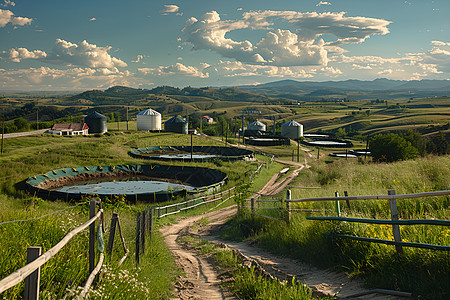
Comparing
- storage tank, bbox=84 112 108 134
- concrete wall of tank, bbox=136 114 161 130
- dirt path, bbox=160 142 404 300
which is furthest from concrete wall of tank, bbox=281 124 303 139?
dirt path, bbox=160 142 404 300

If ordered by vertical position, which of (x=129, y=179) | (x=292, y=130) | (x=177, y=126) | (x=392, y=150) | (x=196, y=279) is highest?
(x=177, y=126)

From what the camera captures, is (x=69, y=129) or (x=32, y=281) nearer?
(x=32, y=281)

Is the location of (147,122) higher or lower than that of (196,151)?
higher

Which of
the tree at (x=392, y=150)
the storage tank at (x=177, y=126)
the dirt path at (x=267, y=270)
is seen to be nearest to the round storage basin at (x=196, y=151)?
the tree at (x=392, y=150)

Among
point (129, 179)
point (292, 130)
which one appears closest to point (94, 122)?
point (129, 179)

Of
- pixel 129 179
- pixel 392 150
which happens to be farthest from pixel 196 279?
pixel 392 150

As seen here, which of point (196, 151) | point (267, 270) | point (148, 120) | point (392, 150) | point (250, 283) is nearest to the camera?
point (250, 283)

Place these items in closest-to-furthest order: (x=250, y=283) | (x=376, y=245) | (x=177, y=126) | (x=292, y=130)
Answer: (x=376, y=245)
(x=250, y=283)
(x=177, y=126)
(x=292, y=130)

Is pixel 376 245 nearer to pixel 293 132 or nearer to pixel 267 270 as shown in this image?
pixel 267 270

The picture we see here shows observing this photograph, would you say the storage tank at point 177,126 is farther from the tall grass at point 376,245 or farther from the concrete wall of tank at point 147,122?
the tall grass at point 376,245

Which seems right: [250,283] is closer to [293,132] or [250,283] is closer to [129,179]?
[129,179]

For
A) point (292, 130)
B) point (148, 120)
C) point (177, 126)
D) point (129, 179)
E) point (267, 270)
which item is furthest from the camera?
point (292, 130)

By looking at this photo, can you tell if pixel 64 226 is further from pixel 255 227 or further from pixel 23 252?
pixel 255 227

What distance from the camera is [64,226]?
326 inches
